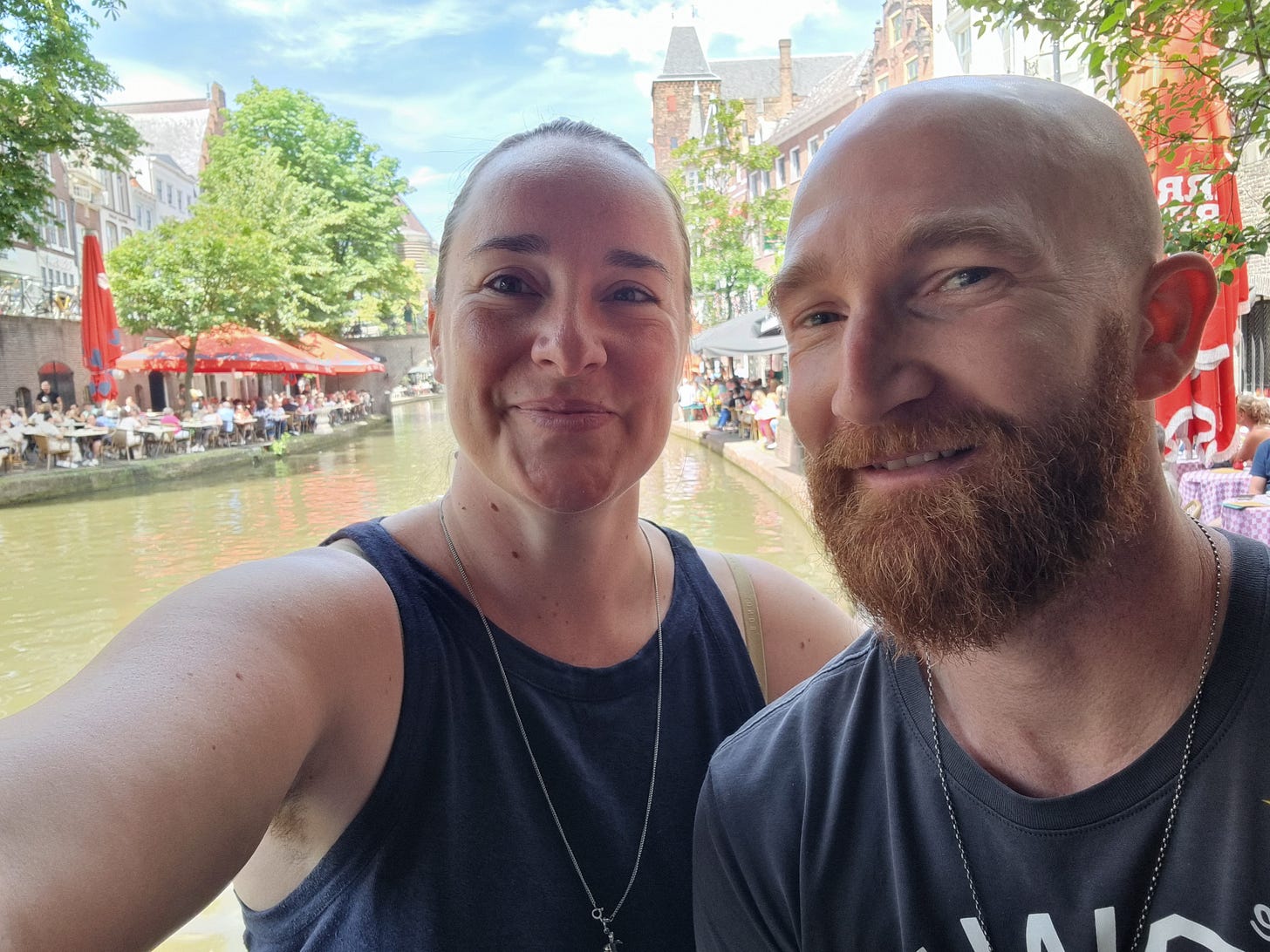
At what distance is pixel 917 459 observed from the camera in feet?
4.41

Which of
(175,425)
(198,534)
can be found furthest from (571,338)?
(175,425)

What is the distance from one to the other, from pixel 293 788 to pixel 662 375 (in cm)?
97

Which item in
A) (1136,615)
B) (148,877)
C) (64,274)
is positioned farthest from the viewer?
(64,274)

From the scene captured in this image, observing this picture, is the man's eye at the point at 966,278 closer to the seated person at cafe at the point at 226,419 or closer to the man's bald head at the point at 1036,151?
the man's bald head at the point at 1036,151

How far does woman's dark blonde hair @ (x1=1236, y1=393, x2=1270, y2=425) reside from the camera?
8.11 metres

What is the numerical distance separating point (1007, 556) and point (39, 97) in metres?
18.1

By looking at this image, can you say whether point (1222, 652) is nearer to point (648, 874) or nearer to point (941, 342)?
point (941, 342)

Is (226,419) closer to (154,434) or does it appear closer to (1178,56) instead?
(154,434)

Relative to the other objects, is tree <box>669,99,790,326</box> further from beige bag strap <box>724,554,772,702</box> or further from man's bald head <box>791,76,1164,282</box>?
man's bald head <box>791,76,1164,282</box>

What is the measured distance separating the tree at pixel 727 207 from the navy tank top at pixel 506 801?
20.7m

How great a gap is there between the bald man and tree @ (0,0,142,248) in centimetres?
1670

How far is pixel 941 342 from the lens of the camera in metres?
1.34

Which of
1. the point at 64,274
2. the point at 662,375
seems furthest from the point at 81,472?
the point at 64,274

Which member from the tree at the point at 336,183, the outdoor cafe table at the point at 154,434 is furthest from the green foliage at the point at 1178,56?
the tree at the point at 336,183
